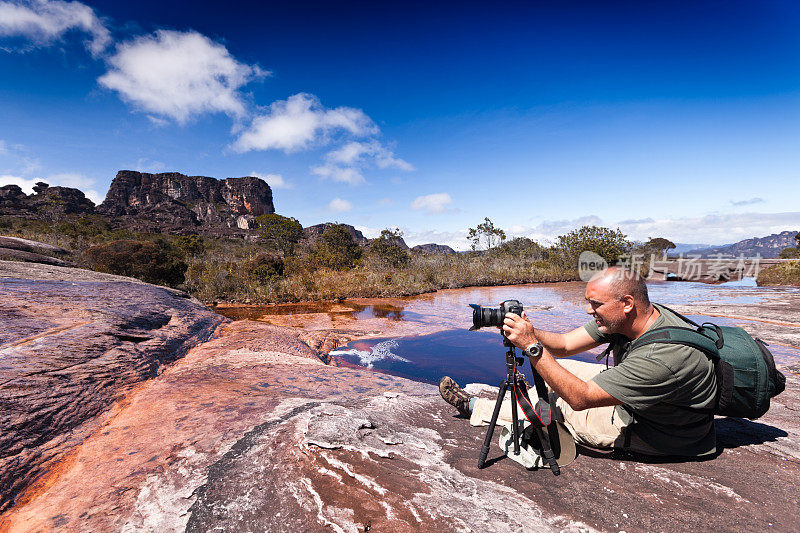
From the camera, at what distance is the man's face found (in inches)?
90.4

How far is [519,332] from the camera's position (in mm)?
2160

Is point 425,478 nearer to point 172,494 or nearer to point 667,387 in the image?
point 172,494

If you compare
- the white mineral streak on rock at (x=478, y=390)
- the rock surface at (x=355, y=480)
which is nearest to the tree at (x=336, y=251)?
the white mineral streak on rock at (x=478, y=390)

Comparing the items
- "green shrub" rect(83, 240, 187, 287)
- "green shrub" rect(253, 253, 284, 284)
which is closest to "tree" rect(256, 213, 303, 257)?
"green shrub" rect(253, 253, 284, 284)

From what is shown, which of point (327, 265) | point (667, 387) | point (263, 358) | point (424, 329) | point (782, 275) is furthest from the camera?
point (327, 265)

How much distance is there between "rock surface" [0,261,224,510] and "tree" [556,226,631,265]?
27212 millimetres

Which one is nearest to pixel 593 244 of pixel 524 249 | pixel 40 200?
pixel 524 249

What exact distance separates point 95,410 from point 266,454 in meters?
1.92

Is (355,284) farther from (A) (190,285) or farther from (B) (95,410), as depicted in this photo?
(B) (95,410)

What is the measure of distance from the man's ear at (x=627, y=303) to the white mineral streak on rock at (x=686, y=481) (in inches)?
43.3

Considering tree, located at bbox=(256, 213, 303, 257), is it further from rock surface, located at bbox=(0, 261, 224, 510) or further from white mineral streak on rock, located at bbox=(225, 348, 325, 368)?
white mineral streak on rock, located at bbox=(225, 348, 325, 368)

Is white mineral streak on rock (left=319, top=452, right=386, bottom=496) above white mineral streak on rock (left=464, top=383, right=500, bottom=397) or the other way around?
above

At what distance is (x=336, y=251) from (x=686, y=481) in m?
27.0

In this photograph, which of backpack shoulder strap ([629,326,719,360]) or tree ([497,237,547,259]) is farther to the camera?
tree ([497,237,547,259])
